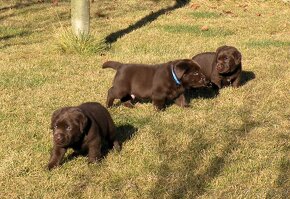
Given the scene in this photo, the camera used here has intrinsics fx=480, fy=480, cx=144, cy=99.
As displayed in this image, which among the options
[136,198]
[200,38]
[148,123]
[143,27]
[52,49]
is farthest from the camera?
[143,27]

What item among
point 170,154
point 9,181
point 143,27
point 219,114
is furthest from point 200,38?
point 9,181

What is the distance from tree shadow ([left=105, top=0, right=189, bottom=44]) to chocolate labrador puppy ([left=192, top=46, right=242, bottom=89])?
5.19 metres

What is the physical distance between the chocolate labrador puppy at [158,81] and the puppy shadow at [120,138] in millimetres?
910

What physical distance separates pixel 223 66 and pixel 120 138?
3.31 m

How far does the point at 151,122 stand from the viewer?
7645 millimetres

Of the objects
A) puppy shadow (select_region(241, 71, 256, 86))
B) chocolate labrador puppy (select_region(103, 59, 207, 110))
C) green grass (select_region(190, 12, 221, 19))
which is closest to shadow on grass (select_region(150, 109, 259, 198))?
chocolate labrador puppy (select_region(103, 59, 207, 110))

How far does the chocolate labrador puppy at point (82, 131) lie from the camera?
5.48m

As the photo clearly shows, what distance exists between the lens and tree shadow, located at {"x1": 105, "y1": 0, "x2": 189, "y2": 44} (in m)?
15.1

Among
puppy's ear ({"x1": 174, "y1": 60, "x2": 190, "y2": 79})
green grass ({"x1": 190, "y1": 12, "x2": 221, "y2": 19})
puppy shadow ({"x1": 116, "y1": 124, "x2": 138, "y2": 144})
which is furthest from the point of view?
green grass ({"x1": 190, "y1": 12, "x2": 221, "y2": 19})

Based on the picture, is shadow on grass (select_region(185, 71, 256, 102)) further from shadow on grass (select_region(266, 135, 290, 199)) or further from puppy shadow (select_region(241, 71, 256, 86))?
shadow on grass (select_region(266, 135, 290, 199))

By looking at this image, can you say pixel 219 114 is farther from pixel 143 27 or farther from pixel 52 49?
pixel 143 27

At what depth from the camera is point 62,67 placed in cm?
1137

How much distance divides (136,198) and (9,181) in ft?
5.05

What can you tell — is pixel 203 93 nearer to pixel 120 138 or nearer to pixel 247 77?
pixel 247 77
